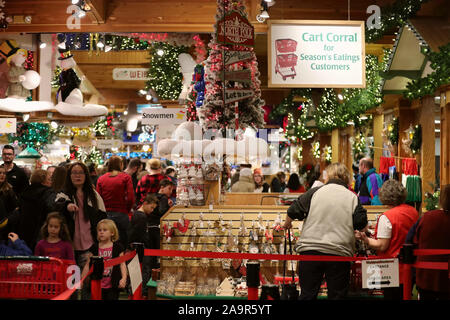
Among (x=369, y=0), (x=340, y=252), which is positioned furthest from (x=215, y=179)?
(x=369, y=0)

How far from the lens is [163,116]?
33.6 feet

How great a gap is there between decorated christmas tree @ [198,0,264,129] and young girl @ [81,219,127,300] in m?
1.88

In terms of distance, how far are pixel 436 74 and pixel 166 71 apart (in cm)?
554

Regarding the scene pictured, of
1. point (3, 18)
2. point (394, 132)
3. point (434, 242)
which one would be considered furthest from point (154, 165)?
point (434, 242)

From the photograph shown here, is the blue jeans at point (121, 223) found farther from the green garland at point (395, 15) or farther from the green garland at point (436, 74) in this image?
the green garland at point (395, 15)

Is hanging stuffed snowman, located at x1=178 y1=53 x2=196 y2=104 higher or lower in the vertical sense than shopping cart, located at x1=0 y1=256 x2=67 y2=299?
higher

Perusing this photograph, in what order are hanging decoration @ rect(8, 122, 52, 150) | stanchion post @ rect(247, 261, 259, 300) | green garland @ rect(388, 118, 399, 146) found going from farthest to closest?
hanging decoration @ rect(8, 122, 52, 150), green garland @ rect(388, 118, 399, 146), stanchion post @ rect(247, 261, 259, 300)

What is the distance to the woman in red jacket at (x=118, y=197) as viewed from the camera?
288 inches

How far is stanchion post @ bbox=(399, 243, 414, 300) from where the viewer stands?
4355 millimetres

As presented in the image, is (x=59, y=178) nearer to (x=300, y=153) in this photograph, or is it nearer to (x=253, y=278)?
(x=253, y=278)

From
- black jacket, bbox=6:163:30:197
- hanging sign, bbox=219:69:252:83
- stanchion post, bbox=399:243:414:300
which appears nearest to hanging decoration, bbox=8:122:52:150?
black jacket, bbox=6:163:30:197

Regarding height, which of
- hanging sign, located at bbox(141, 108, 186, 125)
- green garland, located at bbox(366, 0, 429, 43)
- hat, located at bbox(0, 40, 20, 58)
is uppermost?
green garland, located at bbox(366, 0, 429, 43)

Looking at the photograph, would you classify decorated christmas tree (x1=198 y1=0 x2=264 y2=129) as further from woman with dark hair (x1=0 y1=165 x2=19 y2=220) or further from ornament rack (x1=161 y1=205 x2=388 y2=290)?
woman with dark hair (x1=0 y1=165 x2=19 y2=220)
